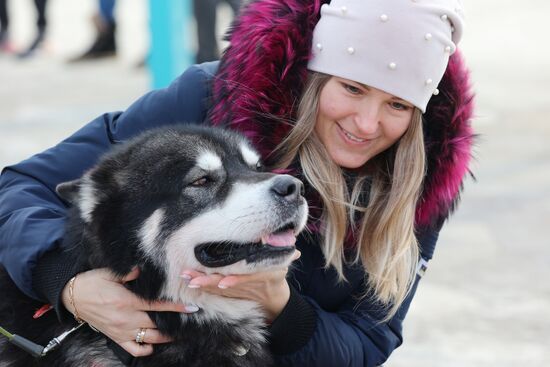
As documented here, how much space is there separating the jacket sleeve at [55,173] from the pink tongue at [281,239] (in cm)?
65

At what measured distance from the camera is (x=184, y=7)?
692 cm

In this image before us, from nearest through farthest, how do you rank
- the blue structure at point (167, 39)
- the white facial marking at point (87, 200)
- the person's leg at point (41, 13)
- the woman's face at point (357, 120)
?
the white facial marking at point (87, 200) → the woman's face at point (357, 120) → the blue structure at point (167, 39) → the person's leg at point (41, 13)

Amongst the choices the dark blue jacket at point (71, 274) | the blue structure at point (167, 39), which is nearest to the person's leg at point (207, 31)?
the blue structure at point (167, 39)

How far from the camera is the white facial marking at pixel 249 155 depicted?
9.98 feet

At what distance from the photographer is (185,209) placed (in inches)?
112

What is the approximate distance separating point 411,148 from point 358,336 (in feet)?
2.21

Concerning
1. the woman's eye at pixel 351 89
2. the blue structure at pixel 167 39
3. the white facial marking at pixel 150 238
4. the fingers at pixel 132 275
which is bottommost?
the blue structure at pixel 167 39

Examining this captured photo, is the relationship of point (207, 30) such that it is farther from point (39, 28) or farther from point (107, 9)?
point (39, 28)

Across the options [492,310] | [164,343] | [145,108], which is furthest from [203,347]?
[492,310]

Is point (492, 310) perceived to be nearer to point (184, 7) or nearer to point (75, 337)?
point (75, 337)

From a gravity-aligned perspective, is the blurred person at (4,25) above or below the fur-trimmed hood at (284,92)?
below

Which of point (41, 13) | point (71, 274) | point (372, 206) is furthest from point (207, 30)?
point (71, 274)

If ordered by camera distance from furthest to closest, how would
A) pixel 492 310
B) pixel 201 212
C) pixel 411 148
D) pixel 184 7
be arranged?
pixel 184 7 → pixel 492 310 → pixel 411 148 → pixel 201 212

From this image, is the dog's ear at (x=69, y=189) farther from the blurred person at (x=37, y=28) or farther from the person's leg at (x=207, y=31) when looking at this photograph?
the blurred person at (x=37, y=28)
